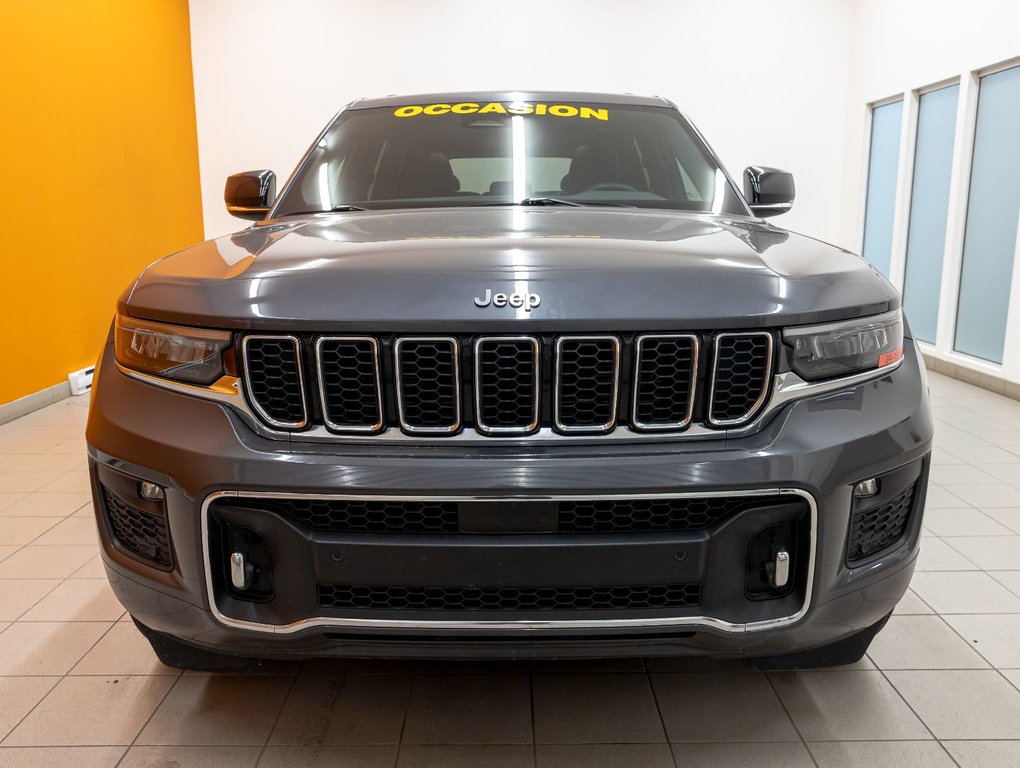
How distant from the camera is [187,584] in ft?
4.60

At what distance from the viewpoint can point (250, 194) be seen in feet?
8.21

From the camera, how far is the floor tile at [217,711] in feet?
5.56

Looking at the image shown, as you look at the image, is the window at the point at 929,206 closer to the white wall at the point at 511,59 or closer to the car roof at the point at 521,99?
the white wall at the point at 511,59

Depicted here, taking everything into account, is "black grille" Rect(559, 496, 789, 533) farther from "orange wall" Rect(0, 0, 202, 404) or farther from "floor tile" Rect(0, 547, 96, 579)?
"orange wall" Rect(0, 0, 202, 404)

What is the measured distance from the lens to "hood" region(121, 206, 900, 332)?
1323 millimetres

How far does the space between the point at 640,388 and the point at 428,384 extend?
35 cm

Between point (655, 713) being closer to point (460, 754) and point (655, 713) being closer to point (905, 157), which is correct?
point (460, 754)

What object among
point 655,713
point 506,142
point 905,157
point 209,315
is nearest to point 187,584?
point 209,315

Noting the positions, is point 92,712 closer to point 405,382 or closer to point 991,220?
point 405,382

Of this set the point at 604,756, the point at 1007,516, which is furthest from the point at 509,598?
the point at 1007,516

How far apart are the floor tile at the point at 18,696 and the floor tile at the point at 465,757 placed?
2.79 feet

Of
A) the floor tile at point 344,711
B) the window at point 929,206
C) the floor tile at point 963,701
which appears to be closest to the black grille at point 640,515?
the floor tile at point 344,711

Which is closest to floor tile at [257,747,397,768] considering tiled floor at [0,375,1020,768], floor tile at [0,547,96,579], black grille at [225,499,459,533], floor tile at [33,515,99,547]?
tiled floor at [0,375,1020,768]

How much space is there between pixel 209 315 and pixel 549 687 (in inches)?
42.8
